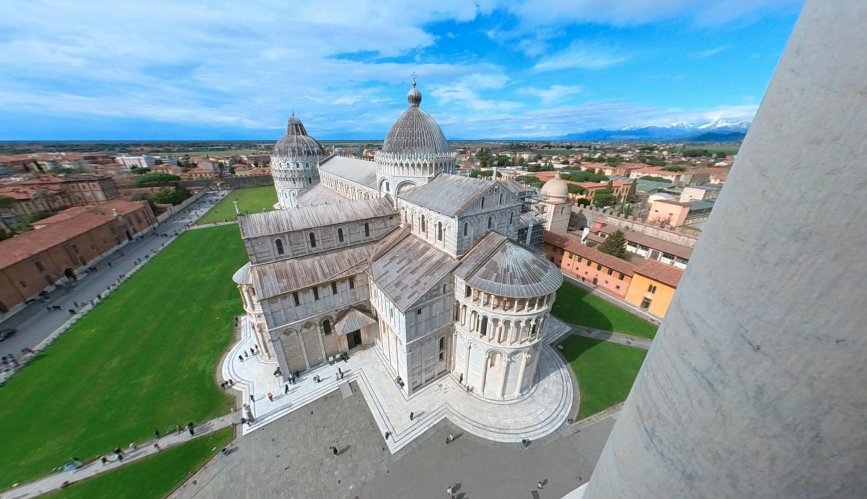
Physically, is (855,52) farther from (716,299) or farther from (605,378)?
(605,378)

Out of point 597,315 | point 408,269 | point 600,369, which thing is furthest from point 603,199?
point 408,269

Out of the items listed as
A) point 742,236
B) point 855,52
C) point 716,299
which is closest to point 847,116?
point 855,52

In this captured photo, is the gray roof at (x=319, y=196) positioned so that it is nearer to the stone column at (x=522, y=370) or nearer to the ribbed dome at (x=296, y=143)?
the ribbed dome at (x=296, y=143)

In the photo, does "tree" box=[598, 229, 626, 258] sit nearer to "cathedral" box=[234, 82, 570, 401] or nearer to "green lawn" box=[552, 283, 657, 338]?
"green lawn" box=[552, 283, 657, 338]

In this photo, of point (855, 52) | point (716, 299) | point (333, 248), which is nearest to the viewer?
point (855, 52)

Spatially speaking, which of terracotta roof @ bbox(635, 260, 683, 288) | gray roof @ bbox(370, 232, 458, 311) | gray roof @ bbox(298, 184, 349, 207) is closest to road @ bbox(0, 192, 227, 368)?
gray roof @ bbox(298, 184, 349, 207)

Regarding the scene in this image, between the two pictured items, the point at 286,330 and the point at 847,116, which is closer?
the point at 847,116

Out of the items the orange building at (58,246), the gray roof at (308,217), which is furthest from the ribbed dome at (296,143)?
the gray roof at (308,217)

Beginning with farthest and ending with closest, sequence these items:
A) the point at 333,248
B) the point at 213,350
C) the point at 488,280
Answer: the point at 213,350
the point at 333,248
the point at 488,280
